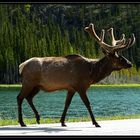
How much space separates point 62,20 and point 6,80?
83324 millimetres

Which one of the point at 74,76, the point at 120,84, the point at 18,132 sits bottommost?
the point at 120,84

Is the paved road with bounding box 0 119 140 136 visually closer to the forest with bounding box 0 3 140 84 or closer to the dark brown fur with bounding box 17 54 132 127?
the dark brown fur with bounding box 17 54 132 127

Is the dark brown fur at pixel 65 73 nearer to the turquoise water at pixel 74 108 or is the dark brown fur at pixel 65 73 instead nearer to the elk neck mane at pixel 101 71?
the elk neck mane at pixel 101 71

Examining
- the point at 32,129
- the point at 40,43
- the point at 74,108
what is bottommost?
the point at 74,108

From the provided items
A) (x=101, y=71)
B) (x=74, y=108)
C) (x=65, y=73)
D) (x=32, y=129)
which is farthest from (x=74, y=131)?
(x=74, y=108)

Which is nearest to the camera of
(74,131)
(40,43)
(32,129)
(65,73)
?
(74,131)

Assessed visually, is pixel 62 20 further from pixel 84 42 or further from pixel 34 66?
pixel 34 66

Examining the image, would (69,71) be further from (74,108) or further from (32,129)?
(74,108)

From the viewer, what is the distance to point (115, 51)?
12516 millimetres

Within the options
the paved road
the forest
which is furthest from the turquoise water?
the forest

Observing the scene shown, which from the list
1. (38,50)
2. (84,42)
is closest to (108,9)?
(84,42)

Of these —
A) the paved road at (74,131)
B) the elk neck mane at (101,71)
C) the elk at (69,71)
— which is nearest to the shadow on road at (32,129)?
the paved road at (74,131)

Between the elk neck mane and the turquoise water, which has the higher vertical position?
the elk neck mane

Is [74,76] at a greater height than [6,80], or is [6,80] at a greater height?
[74,76]
